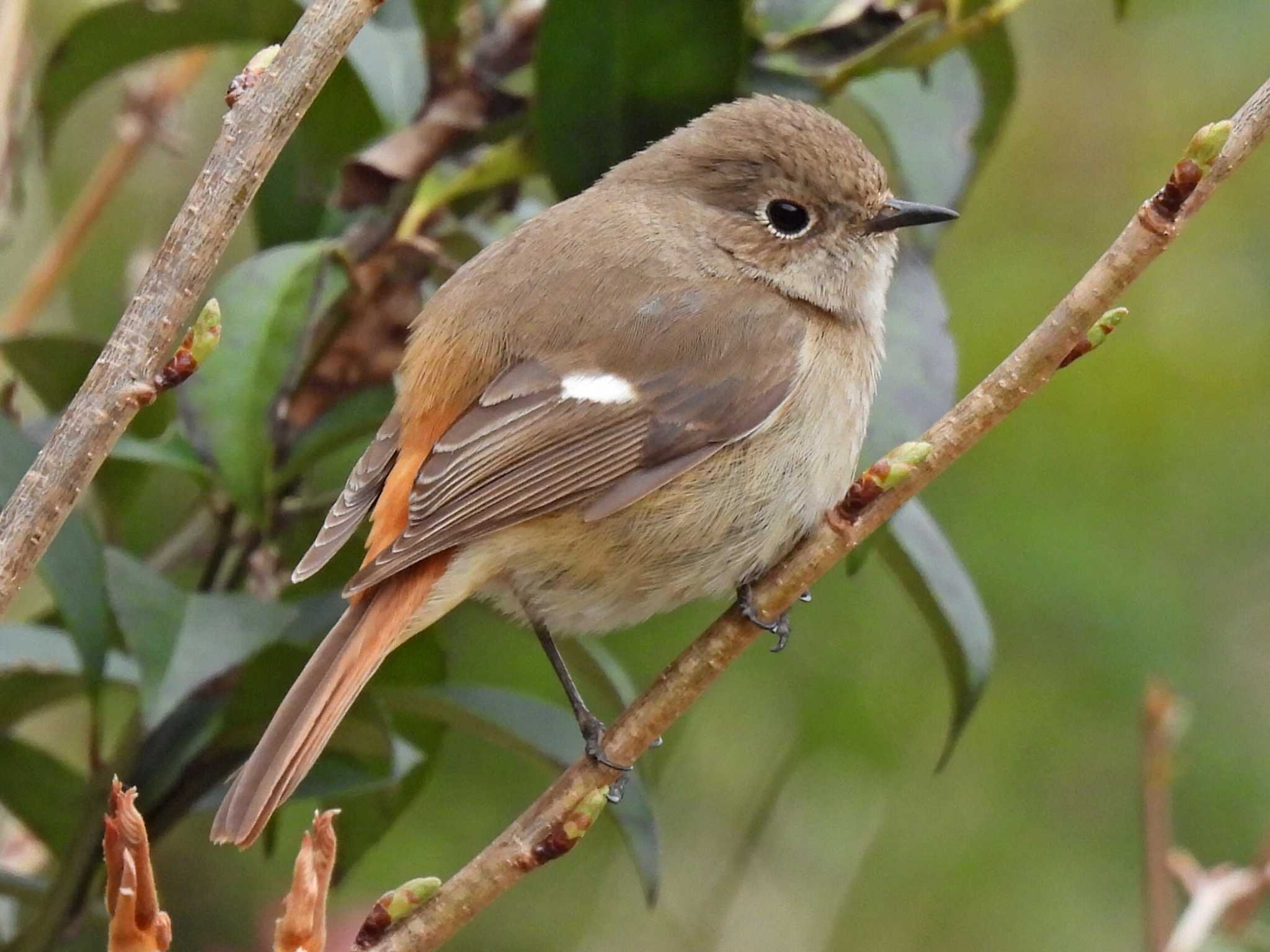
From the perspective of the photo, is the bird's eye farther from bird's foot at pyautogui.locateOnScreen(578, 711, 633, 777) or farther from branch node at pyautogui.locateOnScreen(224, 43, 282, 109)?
branch node at pyautogui.locateOnScreen(224, 43, 282, 109)

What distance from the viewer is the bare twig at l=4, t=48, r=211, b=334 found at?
3240 mm

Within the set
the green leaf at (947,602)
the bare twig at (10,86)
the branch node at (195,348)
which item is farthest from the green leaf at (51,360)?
the green leaf at (947,602)

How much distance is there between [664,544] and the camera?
2.49 meters

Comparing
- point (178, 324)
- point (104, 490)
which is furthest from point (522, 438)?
point (178, 324)

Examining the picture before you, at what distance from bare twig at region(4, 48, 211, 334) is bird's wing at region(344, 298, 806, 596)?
113 centimetres

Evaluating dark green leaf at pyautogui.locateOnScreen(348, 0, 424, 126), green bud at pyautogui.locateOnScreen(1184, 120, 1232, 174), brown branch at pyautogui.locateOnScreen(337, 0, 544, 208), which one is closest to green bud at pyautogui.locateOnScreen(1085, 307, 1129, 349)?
green bud at pyautogui.locateOnScreen(1184, 120, 1232, 174)

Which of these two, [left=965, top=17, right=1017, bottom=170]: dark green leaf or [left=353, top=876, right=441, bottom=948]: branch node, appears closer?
[left=353, top=876, right=441, bottom=948]: branch node

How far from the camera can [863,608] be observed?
360 centimetres

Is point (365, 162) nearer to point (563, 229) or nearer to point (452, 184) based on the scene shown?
point (452, 184)

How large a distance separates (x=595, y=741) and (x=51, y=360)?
3.65 feet

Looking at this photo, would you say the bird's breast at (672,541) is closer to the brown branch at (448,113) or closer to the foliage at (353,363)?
the foliage at (353,363)

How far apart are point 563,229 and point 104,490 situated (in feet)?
2.84

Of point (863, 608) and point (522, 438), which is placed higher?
point (522, 438)

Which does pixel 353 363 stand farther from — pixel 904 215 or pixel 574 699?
pixel 904 215
